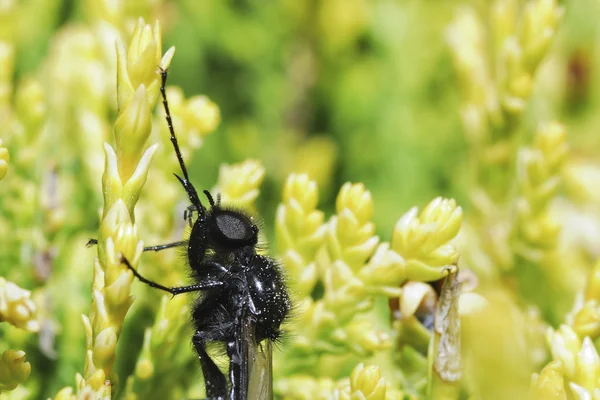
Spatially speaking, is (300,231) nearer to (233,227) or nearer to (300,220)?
(300,220)

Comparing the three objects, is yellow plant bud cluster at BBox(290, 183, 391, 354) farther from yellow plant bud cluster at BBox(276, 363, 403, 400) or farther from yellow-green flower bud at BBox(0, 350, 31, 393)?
yellow-green flower bud at BBox(0, 350, 31, 393)

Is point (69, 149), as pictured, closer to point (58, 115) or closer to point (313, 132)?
point (58, 115)

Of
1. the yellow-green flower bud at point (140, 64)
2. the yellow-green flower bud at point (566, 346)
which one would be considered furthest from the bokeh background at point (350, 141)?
the yellow-green flower bud at point (140, 64)

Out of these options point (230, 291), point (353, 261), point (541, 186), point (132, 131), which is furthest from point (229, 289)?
point (541, 186)

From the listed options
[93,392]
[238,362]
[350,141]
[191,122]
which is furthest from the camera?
[350,141]

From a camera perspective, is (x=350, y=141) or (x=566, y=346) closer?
(x=566, y=346)

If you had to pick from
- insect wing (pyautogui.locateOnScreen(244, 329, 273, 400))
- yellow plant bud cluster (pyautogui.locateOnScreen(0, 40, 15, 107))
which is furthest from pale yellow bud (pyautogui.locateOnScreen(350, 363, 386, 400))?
yellow plant bud cluster (pyautogui.locateOnScreen(0, 40, 15, 107))

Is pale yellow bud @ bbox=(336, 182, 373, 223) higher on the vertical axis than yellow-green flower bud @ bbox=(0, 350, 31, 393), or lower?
higher
